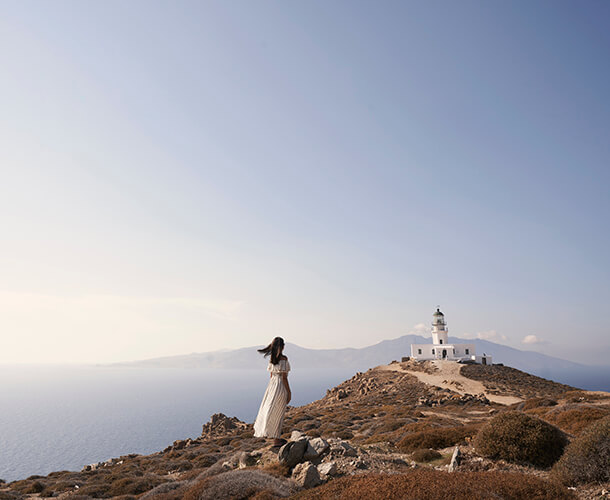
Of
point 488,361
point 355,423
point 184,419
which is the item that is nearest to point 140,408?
point 184,419

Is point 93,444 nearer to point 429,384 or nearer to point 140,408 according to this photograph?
point 140,408

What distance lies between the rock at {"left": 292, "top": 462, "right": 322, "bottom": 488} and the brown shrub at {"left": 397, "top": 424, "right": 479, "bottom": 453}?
6.14m

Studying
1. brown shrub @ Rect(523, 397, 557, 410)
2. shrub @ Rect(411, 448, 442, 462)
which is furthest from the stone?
brown shrub @ Rect(523, 397, 557, 410)

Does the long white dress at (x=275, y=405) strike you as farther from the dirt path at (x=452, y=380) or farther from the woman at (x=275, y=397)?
the dirt path at (x=452, y=380)

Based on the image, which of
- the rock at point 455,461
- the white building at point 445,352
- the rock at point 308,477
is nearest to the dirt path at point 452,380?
the white building at point 445,352

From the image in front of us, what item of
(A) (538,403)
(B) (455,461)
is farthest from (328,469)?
(A) (538,403)

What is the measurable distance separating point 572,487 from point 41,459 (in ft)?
326

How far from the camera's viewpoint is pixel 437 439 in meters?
13.1

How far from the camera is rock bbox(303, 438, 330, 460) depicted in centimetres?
955

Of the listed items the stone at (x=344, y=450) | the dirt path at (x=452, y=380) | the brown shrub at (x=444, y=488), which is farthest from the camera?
the dirt path at (x=452, y=380)

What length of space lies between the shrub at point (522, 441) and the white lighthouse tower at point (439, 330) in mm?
69333

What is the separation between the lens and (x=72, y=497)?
12641 millimetres

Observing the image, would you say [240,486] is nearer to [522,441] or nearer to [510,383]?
[522,441]

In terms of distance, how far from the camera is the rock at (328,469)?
8984 mm
